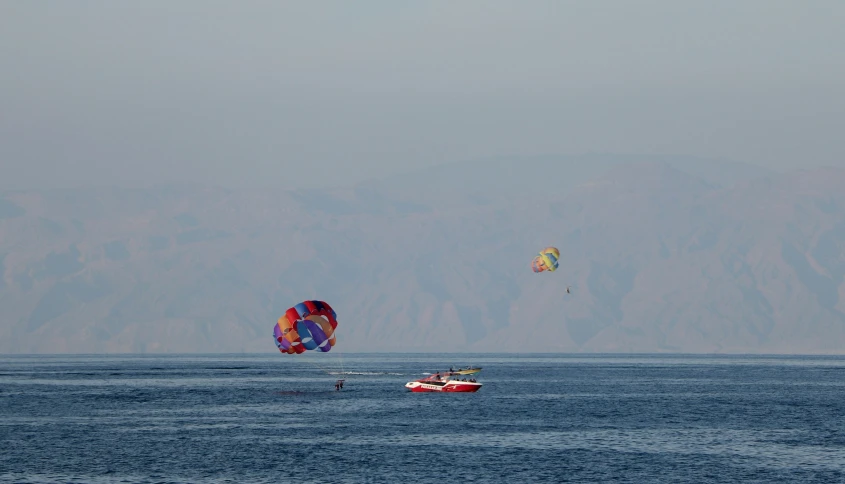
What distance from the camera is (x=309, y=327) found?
12762 centimetres

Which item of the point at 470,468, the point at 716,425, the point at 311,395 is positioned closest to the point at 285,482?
the point at 470,468

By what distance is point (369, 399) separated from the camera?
447ft

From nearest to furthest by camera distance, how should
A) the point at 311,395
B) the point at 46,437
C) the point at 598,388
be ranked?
the point at 46,437, the point at 311,395, the point at 598,388

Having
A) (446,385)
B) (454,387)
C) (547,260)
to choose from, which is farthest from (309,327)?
(547,260)

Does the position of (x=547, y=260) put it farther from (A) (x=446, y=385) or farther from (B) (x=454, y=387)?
(A) (x=446, y=385)

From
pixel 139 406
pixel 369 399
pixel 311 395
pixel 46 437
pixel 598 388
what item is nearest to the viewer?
pixel 46 437

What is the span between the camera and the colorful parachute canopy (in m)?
127

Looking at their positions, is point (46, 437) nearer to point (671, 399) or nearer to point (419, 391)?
point (419, 391)

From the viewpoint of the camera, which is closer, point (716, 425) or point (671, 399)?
point (716, 425)

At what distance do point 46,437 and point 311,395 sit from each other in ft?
179

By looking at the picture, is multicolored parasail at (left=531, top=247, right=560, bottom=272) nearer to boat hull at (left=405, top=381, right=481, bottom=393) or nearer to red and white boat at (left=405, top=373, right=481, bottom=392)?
red and white boat at (left=405, top=373, right=481, bottom=392)

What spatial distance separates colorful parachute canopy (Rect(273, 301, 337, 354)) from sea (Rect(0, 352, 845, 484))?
6.34m

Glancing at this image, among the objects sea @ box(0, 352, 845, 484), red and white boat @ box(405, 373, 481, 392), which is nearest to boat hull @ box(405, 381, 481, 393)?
red and white boat @ box(405, 373, 481, 392)

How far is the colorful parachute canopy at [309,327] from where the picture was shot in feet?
418
